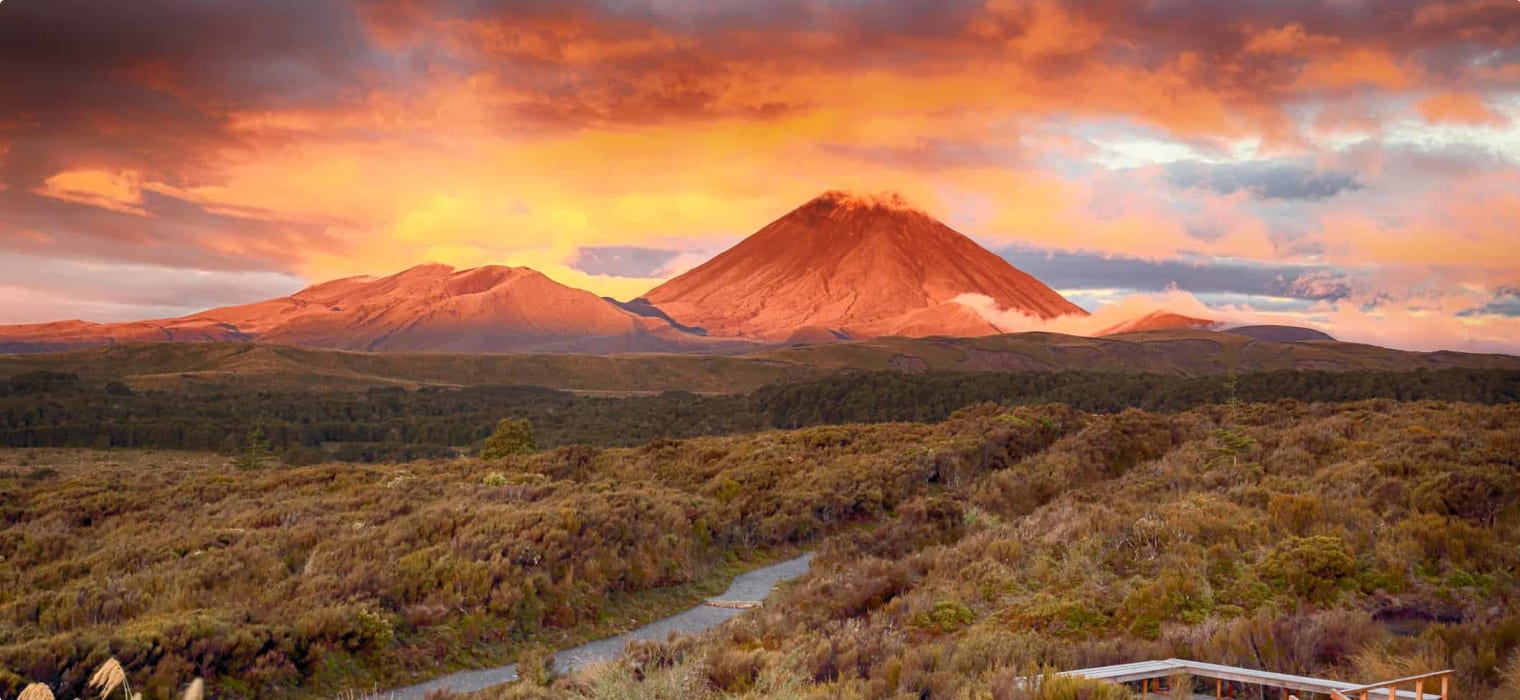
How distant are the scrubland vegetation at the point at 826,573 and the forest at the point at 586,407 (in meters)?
37.0

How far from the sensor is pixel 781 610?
10320mm

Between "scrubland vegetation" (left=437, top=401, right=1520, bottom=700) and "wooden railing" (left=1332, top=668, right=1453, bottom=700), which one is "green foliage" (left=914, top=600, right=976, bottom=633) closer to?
"scrubland vegetation" (left=437, top=401, right=1520, bottom=700)

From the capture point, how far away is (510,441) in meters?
34.7

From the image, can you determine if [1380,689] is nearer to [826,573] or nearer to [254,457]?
[826,573]

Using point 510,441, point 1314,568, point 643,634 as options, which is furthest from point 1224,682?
point 510,441

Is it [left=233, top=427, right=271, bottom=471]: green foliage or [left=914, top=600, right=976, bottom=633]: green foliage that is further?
[left=233, top=427, right=271, bottom=471]: green foliage

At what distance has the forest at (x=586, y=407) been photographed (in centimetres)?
5706

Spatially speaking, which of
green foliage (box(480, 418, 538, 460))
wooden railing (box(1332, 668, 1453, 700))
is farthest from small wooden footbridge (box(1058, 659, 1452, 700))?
green foliage (box(480, 418, 538, 460))

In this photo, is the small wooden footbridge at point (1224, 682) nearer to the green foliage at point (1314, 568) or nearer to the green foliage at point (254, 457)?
the green foliage at point (1314, 568)

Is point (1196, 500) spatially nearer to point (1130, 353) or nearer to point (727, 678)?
point (727, 678)

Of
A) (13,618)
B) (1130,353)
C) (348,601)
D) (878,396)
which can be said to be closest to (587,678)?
(348,601)

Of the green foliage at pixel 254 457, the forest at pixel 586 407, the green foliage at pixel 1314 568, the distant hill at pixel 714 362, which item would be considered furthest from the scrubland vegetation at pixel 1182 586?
the distant hill at pixel 714 362

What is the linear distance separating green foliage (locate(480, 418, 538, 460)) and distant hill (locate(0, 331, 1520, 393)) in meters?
83.2

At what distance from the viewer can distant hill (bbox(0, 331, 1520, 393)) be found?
123 meters
